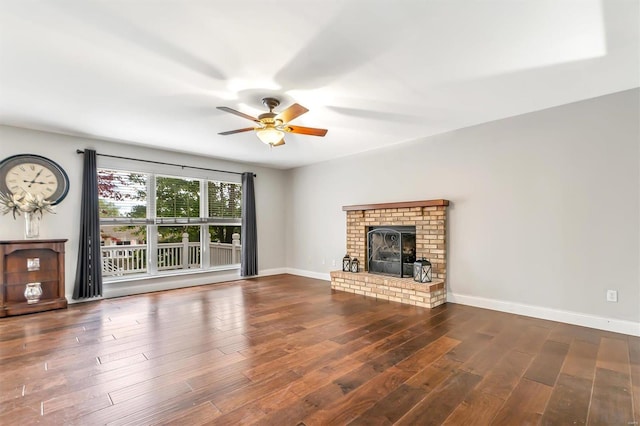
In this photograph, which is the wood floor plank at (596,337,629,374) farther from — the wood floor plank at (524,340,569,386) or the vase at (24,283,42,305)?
the vase at (24,283,42,305)

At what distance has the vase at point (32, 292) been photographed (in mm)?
4000

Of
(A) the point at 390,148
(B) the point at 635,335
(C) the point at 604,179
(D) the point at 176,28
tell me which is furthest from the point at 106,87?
(B) the point at 635,335

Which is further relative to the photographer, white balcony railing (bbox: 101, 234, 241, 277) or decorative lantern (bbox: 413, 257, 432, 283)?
white balcony railing (bbox: 101, 234, 241, 277)

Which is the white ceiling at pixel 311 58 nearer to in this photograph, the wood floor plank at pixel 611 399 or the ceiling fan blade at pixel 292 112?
the ceiling fan blade at pixel 292 112

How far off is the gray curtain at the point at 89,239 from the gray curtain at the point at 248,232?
2.50 m

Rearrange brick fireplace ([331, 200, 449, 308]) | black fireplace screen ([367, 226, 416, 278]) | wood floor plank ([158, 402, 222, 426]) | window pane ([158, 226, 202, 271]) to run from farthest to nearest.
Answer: window pane ([158, 226, 202, 271]) → black fireplace screen ([367, 226, 416, 278]) → brick fireplace ([331, 200, 449, 308]) → wood floor plank ([158, 402, 222, 426])

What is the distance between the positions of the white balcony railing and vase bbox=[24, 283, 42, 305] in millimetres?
1114

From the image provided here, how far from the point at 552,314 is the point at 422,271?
60.3 inches

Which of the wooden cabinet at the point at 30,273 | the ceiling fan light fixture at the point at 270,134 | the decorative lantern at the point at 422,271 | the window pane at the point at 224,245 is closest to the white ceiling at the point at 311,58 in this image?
the ceiling fan light fixture at the point at 270,134

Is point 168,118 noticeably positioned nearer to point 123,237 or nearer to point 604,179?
point 123,237

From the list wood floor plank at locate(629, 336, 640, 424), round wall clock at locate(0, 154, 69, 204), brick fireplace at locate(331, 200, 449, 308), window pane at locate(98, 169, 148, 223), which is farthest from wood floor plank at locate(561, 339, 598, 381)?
round wall clock at locate(0, 154, 69, 204)

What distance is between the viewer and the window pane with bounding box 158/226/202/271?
5715mm

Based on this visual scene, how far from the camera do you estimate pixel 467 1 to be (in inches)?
72.7

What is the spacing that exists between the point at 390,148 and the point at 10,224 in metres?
5.71
